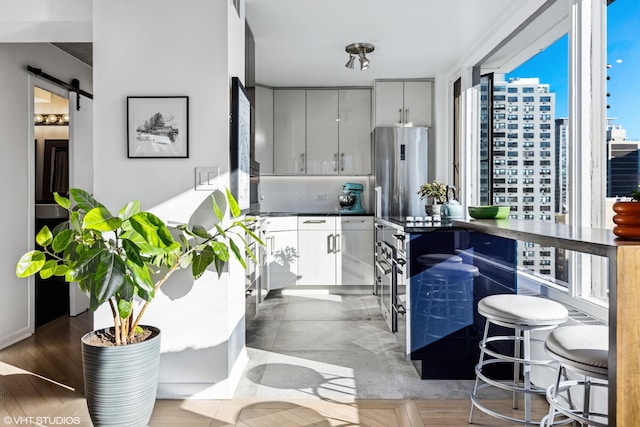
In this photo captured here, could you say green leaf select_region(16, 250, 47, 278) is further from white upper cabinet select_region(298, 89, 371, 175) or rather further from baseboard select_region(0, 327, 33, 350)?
white upper cabinet select_region(298, 89, 371, 175)

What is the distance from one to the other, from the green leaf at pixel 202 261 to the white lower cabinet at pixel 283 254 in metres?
2.67

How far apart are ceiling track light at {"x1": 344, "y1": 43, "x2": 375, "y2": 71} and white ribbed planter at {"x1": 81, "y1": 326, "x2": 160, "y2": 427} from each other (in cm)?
322

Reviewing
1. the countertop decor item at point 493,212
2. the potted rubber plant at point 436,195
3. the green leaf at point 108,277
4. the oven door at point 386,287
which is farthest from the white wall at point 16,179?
the countertop decor item at point 493,212

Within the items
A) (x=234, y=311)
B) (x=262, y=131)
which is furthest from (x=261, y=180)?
(x=234, y=311)

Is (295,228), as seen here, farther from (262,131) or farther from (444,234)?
(444,234)

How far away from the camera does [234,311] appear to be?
2736 mm

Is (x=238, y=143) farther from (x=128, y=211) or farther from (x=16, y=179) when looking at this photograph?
(x=16, y=179)

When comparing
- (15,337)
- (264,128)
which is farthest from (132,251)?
(264,128)

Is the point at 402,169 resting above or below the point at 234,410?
above

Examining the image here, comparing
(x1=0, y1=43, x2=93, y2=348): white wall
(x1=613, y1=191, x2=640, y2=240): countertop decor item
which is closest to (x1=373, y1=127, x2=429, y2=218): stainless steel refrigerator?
(x1=0, y1=43, x2=93, y2=348): white wall

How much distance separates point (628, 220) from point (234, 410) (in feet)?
6.64

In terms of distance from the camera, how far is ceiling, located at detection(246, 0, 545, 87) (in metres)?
3.35

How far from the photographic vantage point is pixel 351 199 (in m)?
5.57

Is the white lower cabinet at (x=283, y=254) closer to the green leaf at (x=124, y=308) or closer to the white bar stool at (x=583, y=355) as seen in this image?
the green leaf at (x=124, y=308)
